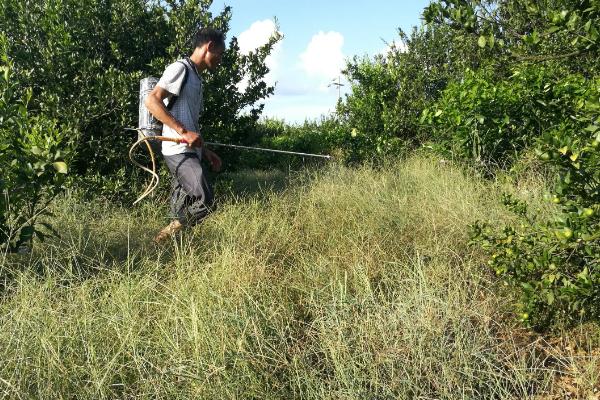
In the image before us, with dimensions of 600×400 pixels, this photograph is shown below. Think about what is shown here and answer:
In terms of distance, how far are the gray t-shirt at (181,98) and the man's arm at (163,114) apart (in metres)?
0.08

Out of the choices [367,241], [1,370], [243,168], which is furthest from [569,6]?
[243,168]

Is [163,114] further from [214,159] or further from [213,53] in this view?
[214,159]

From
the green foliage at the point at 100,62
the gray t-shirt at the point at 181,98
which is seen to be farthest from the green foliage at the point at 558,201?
the green foliage at the point at 100,62

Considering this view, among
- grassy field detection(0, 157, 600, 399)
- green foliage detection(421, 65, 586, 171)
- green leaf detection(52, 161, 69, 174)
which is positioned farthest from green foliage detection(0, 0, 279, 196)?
green foliage detection(421, 65, 586, 171)

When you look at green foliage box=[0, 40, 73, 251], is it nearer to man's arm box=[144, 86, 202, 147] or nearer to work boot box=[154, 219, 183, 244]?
man's arm box=[144, 86, 202, 147]

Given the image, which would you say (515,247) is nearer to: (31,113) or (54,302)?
(54,302)

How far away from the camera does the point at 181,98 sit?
4.30 m

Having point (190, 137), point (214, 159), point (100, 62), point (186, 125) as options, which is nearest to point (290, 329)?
point (190, 137)

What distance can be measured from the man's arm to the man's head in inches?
17.8

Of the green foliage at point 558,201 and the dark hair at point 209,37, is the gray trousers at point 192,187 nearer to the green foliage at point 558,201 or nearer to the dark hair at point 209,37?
the dark hair at point 209,37

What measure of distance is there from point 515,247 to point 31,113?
4782 millimetres

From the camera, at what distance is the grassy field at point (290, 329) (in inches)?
93.0

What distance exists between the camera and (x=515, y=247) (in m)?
2.59

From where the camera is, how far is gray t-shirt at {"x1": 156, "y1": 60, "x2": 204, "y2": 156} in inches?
165
